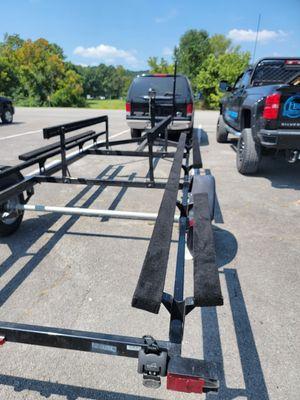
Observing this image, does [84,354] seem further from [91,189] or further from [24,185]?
[91,189]

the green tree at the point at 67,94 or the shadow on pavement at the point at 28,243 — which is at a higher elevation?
the green tree at the point at 67,94

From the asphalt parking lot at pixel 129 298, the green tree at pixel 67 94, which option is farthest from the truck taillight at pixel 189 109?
the green tree at pixel 67 94

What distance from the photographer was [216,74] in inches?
1497

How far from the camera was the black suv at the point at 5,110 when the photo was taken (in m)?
14.9

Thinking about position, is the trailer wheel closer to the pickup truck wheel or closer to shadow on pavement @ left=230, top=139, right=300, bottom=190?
shadow on pavement @ left=230, top=139, right=300, bottom=190

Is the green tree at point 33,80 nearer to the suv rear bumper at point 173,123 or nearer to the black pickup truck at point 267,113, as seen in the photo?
the suv rear bumper at point 173,123

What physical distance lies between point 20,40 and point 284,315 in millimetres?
92288

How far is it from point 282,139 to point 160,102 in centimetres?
424

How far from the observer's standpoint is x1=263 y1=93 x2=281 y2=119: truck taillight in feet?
16.5

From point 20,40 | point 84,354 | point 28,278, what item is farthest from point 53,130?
point 20,40

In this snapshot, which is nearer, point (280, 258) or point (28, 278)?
point (28, 278)

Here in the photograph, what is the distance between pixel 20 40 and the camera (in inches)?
3145

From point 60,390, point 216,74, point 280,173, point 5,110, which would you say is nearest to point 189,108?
point 280,173

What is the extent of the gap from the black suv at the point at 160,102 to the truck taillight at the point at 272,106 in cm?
355
